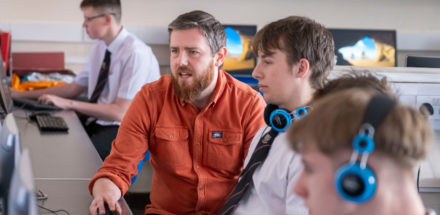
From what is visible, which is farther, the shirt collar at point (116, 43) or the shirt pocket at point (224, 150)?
the shirt collar at point (116, 43)

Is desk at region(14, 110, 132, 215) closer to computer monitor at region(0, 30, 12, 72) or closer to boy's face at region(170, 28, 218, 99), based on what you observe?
boy's face at region(170, 28, 218, 99)

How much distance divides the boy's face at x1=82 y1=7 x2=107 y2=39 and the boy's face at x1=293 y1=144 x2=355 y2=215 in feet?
8.50

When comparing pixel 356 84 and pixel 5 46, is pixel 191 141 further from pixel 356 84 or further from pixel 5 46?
pixel 5 46

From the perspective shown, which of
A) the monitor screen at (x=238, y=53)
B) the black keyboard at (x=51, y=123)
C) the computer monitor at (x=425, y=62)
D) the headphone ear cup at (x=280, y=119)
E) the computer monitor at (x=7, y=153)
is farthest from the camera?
the monitor screen at (x=238, y=53)

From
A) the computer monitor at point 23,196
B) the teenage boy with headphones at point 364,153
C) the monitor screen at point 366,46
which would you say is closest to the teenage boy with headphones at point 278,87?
the teenage boy with headphones at point 364,153

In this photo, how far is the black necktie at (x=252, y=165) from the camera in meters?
1.38

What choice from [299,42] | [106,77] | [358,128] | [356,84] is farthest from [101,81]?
[358,128]

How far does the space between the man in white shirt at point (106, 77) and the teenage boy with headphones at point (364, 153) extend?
2.04m

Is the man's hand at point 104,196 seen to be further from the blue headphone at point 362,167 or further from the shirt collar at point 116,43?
the shirt collar at point 116,43

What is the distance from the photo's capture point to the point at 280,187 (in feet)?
4.23

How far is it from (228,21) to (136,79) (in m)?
1.38

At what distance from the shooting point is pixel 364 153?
2.24 feet

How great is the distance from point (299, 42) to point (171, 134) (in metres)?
0.52

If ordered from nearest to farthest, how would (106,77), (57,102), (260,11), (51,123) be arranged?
(51,123), (57,102), (106,77), (260,11)
